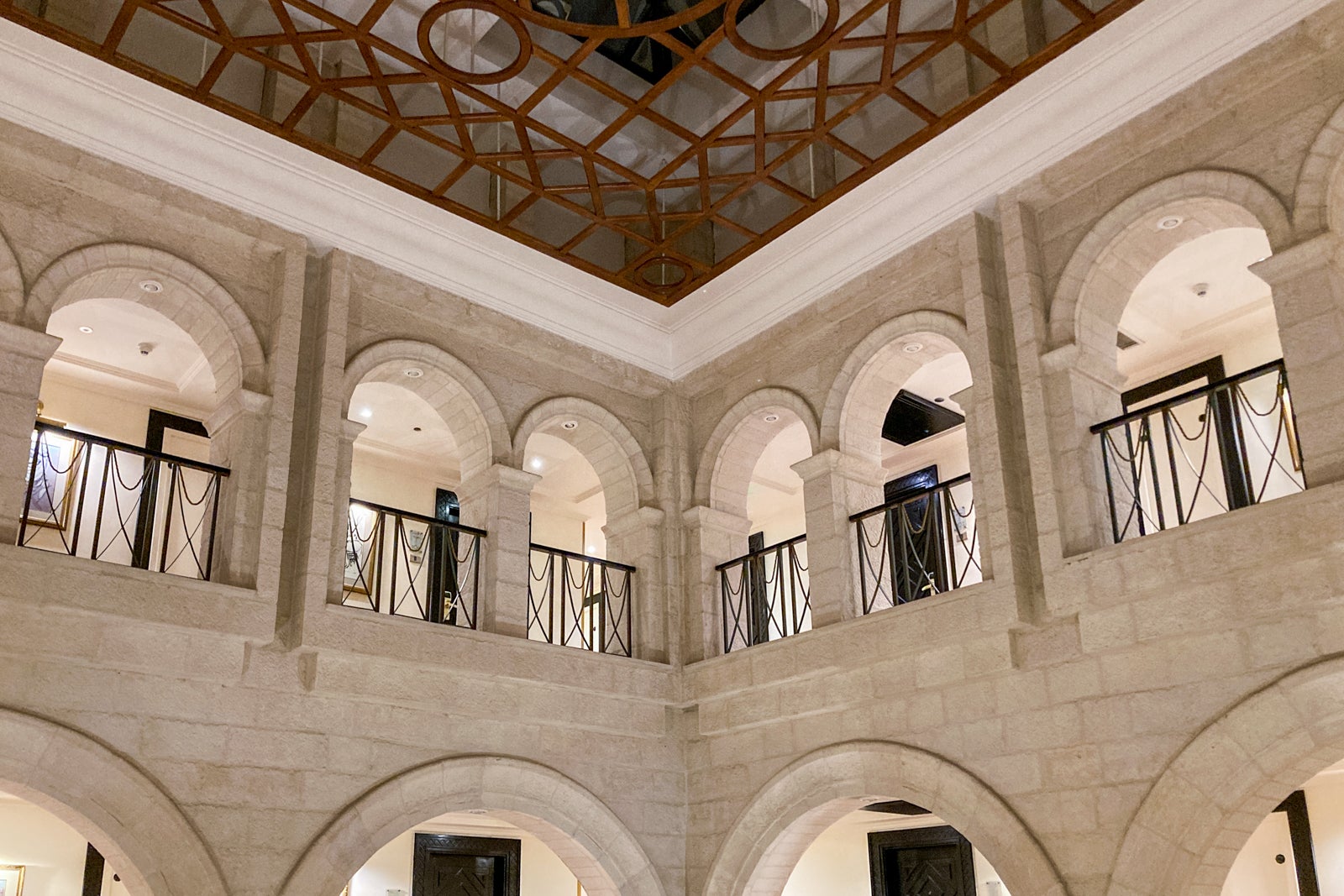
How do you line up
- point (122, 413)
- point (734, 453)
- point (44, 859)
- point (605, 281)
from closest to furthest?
point (605, 281) → point (734, 453) → point (44, 859) → point (122, 413)

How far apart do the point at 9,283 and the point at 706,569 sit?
497 cm

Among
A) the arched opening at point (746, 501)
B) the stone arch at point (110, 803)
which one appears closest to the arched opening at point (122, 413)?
the stone arch at point (110, 803)

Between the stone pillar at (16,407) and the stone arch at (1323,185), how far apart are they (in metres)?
6.66

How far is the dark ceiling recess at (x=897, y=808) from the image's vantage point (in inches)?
458

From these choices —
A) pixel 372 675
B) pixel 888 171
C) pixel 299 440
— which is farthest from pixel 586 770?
pixel 888 171

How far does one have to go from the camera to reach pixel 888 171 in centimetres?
811

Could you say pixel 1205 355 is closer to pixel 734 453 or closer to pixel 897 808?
pixel 734 453

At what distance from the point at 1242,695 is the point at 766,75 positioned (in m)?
5.27

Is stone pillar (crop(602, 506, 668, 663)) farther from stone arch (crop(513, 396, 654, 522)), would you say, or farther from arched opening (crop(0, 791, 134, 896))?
arched opening (crop(0, 791, 134, 896))

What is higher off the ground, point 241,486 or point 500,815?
point 241,486

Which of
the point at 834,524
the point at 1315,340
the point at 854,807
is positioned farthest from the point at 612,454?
the point at 1315,340

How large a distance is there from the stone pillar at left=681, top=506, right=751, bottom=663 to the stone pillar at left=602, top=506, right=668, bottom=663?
202mm

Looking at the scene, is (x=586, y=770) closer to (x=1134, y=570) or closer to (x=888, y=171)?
(x=1134, y=570)

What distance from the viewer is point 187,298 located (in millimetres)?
7730
